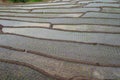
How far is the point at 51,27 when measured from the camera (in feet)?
9.62

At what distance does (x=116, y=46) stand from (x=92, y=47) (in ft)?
0.62

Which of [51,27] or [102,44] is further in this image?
[51,27]

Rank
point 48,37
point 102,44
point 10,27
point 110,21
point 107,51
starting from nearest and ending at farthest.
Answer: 1. point 107,51
2. point 102,44
3. point 48,37
4. point 10,27
5. point 110,21

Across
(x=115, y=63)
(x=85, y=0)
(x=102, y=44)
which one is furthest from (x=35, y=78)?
(x=85, y=0)

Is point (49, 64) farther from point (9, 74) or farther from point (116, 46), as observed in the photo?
point (116, 46)

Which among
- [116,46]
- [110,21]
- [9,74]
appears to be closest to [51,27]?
[110,21]

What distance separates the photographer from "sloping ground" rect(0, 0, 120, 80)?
1727 millimetres

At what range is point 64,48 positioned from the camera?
7.07ft

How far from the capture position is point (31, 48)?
217 centimetres

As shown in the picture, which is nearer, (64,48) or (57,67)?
(57,67)

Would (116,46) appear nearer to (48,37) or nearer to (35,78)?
(48,37)

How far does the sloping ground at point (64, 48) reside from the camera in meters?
1.73

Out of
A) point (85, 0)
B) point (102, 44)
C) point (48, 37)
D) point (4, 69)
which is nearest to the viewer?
point (4, 69)

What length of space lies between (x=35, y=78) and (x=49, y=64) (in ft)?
0.78
